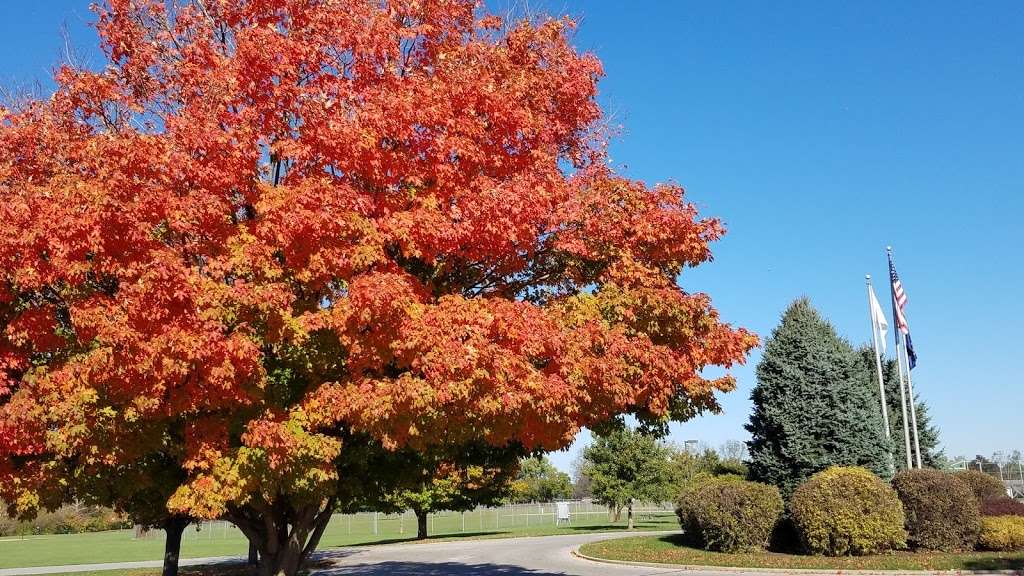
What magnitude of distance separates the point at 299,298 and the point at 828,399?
22110mm

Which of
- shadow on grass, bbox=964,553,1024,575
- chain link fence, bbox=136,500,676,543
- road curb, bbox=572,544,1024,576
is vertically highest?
shadow on grass, bbox=964,553,1024,575

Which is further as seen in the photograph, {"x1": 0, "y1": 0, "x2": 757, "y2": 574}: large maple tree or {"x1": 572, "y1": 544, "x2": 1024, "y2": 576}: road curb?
{"x1": 572, "y1": 544, "x2": 1024, "y2": 576}: road curb

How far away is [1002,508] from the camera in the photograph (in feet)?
83.7

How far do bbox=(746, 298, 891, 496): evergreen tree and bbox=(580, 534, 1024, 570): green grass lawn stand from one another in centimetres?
357

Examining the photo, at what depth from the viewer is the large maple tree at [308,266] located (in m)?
8.53

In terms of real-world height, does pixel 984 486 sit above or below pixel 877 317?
below

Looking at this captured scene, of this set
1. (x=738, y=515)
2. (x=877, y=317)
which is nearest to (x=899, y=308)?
(x=877, y=317)

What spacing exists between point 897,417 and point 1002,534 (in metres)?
16.5

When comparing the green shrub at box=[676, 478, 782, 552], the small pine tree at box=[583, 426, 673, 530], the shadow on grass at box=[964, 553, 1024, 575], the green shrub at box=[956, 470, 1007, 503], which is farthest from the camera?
the small pine tree at box=[583, 426, 673, 530]

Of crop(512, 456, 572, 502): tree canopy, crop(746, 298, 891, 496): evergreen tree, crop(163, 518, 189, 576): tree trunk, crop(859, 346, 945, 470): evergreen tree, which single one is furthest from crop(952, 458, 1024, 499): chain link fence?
crop(163, 518, 189, 576): tree trunk

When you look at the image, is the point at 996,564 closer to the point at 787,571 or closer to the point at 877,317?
the point at 787,571

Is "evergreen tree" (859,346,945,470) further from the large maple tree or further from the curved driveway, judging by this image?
the large maple tree

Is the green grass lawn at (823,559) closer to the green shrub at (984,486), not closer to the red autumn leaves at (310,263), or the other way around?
the green shrub at (984,486)

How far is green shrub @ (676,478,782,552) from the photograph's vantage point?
80.9 feet
